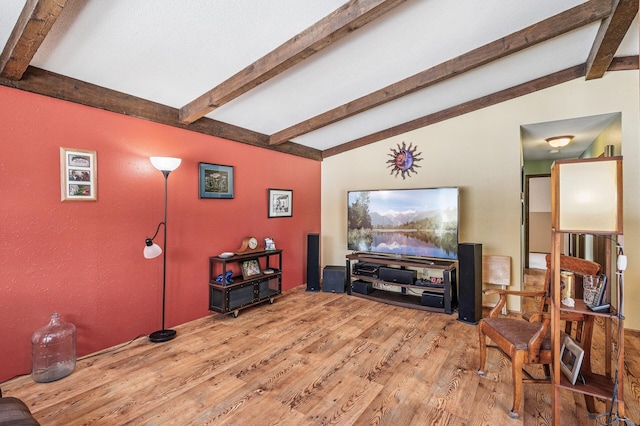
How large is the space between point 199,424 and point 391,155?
13.1 feet

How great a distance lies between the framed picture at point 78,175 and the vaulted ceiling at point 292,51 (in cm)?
45

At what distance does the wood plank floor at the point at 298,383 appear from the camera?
1873 mm

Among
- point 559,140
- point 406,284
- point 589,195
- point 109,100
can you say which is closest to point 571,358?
point 589,195

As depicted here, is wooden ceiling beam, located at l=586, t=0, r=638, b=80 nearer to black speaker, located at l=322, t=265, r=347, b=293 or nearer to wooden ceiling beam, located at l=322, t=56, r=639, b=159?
wooden ceiling beam, located at l=322, t=56, r=639, b=159

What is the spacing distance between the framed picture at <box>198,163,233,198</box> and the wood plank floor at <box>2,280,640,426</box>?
4.96 ft

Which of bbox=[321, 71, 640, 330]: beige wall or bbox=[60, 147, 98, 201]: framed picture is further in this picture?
bbox=[321, 71, 640, 330]: beige wall

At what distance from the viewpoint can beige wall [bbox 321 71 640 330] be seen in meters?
3.13

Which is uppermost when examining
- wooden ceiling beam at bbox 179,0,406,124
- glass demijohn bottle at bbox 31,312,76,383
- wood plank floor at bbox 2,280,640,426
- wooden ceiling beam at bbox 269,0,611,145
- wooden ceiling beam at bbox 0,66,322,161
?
wooden ceiling beam at bbox 269,0,611,145

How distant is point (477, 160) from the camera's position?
156 inches

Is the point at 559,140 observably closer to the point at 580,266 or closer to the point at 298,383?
the point at 580,266

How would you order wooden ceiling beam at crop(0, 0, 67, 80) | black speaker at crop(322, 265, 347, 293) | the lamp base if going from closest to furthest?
wooden ceiling beam at crop(0, 0, 67, 80) < the lamp base < black speaker at crop(322, 265, 347, 293)

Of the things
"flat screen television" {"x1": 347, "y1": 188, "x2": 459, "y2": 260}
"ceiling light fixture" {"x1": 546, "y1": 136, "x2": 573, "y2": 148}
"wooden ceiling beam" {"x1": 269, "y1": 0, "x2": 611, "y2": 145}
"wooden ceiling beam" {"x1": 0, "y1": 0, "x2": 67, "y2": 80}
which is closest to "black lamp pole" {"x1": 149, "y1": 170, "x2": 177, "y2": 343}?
"wooden ceiling beam" {"x1": 0, "y1": 0, "x2": 67, "y2": 80}

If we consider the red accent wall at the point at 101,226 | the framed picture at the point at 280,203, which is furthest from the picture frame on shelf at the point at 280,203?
the red accent wall at the point at 101,226

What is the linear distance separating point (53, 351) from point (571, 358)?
3.58 m
